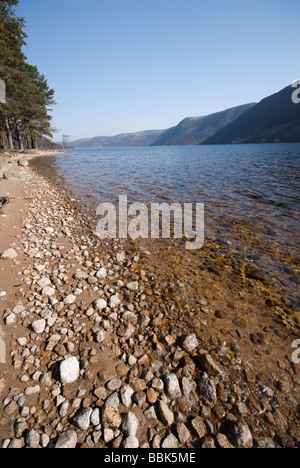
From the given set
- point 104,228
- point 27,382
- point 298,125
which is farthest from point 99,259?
point 298,125

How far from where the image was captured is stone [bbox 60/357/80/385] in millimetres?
2510

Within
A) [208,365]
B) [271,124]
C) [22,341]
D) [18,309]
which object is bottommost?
[208,365]

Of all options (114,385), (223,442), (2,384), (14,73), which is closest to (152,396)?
(114,385)

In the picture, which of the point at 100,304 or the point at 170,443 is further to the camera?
the point at 100,304

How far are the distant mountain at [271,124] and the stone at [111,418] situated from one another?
174 m

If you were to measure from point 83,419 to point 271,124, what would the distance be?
211457 millimetres

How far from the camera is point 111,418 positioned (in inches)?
85.1

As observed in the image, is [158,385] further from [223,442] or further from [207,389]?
[223,442]

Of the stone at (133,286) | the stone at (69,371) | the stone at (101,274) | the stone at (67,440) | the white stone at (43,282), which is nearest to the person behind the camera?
the stone at (67,440)

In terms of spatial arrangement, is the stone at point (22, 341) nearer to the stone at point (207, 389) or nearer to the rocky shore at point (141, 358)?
the rocky shore at point (141, 358)

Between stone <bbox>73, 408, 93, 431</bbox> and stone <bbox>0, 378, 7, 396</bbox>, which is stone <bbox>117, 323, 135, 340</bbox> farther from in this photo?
stone <bbox>0, 378, 7, 396</bbox>

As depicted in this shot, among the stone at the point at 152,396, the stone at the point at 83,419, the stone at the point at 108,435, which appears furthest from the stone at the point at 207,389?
the stone at the point at 83,419

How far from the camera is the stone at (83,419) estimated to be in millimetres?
2090
